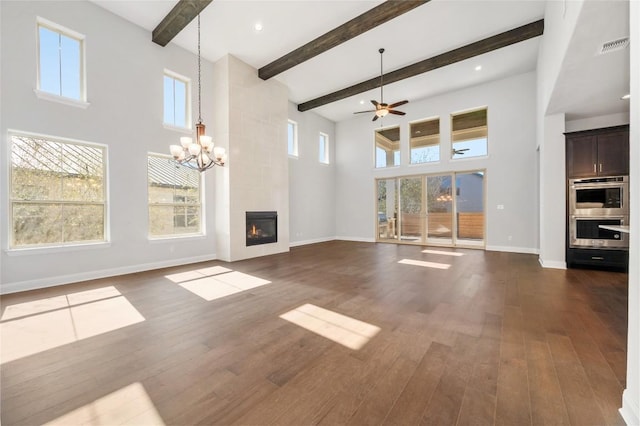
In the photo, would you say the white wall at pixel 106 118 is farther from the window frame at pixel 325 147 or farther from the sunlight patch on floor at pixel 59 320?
the window frame at pixel 325 147

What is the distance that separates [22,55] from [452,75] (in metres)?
8.52

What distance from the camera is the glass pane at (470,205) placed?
7.64 metres

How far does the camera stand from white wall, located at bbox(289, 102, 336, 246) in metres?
8.80

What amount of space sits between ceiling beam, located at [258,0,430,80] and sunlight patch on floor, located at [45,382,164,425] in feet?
19.2

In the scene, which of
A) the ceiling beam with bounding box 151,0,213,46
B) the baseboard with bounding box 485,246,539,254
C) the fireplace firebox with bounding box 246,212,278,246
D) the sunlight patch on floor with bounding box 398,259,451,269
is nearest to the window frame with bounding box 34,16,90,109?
the ceiling beam with bounding box 151,0,213,46

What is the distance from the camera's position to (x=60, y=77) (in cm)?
422

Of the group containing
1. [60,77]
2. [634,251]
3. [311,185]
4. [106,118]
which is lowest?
[634,251]

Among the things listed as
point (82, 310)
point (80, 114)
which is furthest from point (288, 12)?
point (82, 310)

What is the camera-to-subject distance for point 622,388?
66.4 inches

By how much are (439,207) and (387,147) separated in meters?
2.79

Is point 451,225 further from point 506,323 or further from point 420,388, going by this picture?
point 420,388

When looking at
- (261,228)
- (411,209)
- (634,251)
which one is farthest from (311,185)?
(634,251)

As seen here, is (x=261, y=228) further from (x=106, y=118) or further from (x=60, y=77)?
(x=60, y=77)

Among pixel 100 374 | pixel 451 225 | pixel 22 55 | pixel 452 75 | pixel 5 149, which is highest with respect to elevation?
pixel 452 75
